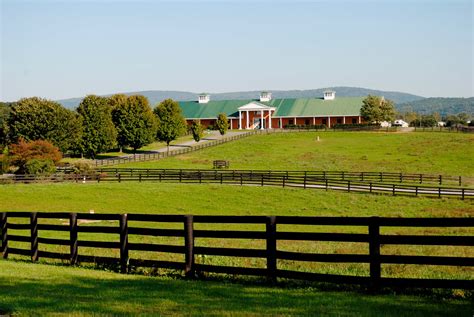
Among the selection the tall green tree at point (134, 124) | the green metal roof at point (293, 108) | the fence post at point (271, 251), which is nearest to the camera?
the fence post at point (271, 251)

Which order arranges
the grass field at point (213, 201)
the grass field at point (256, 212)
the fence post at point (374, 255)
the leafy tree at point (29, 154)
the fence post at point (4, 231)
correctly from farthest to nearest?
1. the leafy tree at point (29, 154)
2. the grass field at point (213, 201)
3. the fence post at point (4, 231)
4. the fence post at point (374, 255)
5. the grass field at point (256, 212)

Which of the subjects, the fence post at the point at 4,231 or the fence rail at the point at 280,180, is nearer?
the fence post at the point at 4,231

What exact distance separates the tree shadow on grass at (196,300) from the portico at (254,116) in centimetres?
12815

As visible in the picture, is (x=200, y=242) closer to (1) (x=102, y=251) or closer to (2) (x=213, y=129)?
(1) (x=102, y=251)

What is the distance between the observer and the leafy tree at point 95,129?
8906cm

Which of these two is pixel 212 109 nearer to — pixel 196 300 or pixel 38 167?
pixel 38 167

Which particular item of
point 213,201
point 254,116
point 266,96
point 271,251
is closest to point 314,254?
point 271,251

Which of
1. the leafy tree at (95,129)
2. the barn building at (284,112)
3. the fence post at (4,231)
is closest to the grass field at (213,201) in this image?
the fence post at (4,231)

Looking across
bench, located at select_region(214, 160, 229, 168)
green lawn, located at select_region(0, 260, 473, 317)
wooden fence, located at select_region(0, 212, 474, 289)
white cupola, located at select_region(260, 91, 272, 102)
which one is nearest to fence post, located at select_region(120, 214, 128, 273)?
wooden fence, located at select_region(0, 212, 474, 289)

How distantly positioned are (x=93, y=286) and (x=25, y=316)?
2277 millimetres

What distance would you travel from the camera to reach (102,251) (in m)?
22.0

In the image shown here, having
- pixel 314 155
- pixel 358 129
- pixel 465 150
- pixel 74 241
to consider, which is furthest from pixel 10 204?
pixel 358 129

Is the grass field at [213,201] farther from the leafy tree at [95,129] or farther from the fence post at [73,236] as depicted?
the leafy tree at [95,129]

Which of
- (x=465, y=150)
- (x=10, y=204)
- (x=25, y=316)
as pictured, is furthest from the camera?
(x=465, y=150)
